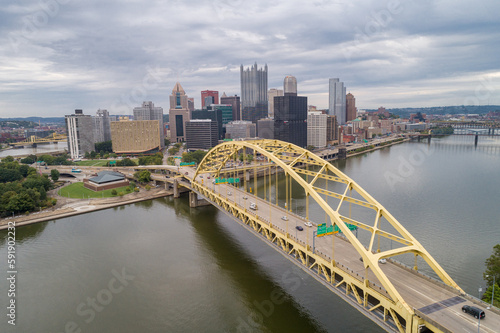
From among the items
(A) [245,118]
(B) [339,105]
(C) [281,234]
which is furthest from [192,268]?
(B) [339,105]

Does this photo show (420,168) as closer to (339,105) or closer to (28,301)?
(28,301)

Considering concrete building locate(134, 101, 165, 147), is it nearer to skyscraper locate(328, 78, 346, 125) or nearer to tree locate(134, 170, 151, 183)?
tree locate(134, 170, 151, 183)

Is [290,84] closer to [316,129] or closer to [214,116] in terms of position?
[214,116]

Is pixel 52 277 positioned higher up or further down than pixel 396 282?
further down

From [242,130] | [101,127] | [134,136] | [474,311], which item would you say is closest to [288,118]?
[242,130]

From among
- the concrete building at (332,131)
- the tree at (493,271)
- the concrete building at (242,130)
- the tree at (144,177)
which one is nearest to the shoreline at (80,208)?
the tree at (144,177)
